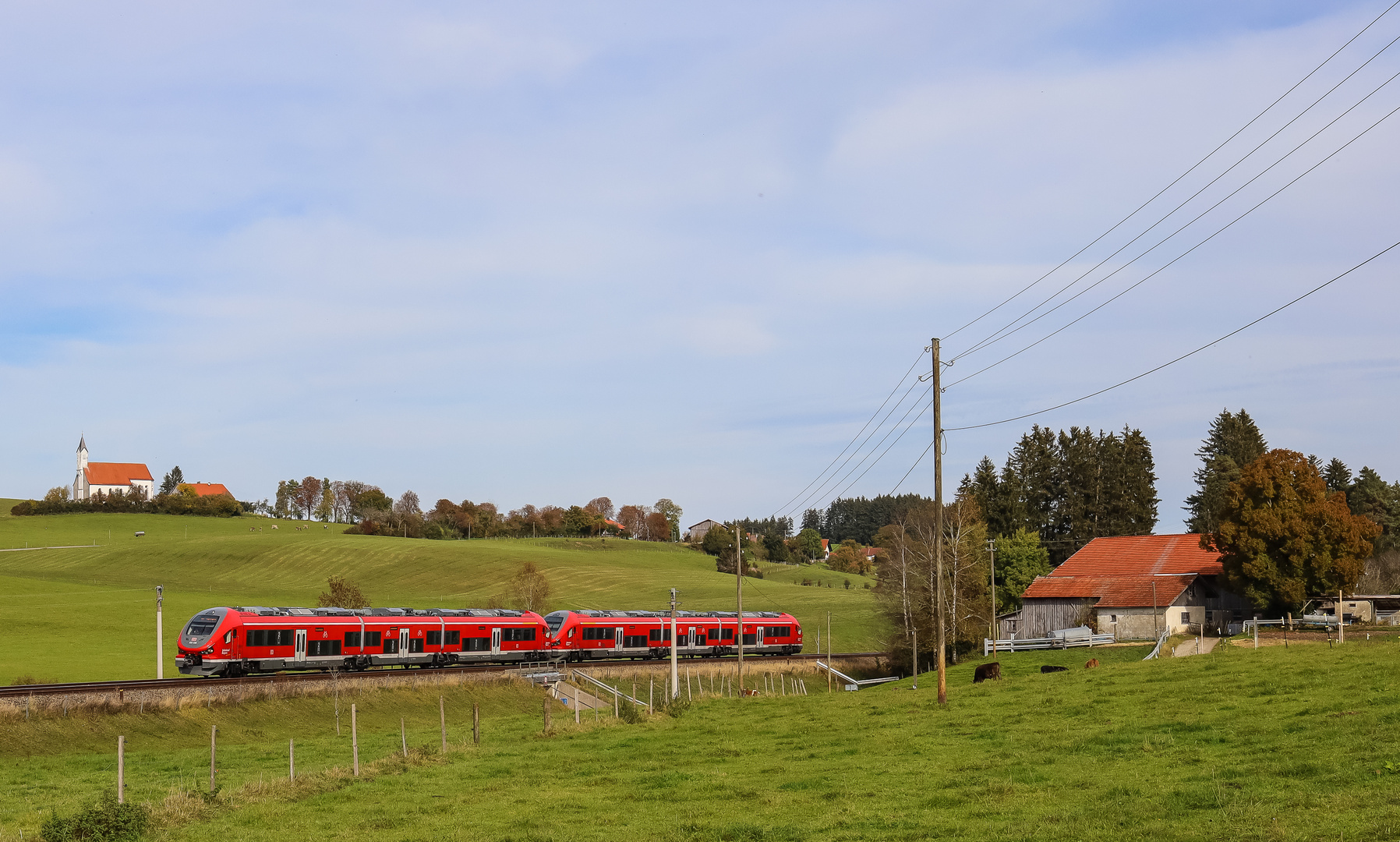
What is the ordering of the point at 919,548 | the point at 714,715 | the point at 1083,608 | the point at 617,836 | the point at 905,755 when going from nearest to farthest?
the point at 617,836, the point at 905,755, the point at 714,715, the point at 1083,608, the point at 919,548

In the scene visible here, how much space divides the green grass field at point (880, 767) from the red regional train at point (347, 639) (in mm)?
8248

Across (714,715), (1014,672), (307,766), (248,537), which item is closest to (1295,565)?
(1014,672)

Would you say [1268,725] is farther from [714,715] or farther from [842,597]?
[842,597]

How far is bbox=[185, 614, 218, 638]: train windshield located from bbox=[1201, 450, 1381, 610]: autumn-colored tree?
54902mm

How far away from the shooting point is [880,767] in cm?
2428

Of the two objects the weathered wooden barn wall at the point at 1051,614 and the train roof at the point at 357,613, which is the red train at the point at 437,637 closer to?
the train roof at the point at 357,613

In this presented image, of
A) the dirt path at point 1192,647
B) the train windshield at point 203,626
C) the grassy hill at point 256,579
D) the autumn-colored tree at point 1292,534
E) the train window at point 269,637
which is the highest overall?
the autumn-colored tree at point 1292,534

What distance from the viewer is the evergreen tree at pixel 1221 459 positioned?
116875 millimetres

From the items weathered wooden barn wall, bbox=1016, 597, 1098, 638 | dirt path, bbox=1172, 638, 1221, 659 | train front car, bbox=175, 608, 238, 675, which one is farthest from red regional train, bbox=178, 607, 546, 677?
dirt path, bbox=1172, 638, 1221, 659

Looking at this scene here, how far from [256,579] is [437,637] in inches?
3001

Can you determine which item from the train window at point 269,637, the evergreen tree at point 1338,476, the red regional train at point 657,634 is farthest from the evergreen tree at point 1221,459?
the train window at point 269,637

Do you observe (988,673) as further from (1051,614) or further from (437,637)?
(1051,614)

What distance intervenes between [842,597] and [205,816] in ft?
392

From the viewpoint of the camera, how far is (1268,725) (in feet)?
79.2
